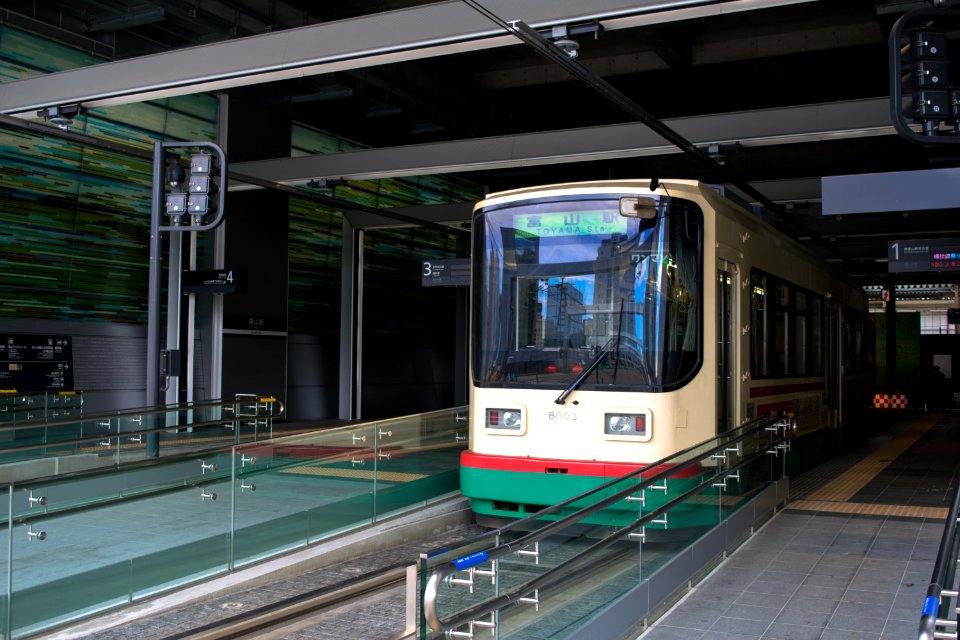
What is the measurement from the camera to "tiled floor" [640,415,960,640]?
6262 millimetres

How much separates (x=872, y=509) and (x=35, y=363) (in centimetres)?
1250

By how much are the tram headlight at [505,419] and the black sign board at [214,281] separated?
937cm

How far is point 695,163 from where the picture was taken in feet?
80.0

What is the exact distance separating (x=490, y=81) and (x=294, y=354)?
744 cm

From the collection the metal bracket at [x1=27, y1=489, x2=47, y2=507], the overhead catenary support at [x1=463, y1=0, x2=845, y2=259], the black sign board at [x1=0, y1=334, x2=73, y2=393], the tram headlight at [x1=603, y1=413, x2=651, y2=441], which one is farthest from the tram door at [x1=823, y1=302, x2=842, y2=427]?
the black sign board at [x1=0, y1=334, x2=73, y2=393]

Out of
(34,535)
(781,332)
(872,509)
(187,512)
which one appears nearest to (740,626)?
(187,512)

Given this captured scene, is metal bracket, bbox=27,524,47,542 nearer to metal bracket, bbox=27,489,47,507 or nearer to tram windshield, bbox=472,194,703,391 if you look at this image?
metal bracket, bbox=27,489,47,507

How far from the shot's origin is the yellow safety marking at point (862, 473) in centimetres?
1163

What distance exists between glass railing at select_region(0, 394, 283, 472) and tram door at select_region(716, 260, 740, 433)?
640 cm

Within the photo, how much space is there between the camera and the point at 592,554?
5684mm

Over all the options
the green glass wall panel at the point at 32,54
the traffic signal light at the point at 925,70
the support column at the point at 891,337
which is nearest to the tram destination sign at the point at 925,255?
the traffic signal light at the point at 925,70

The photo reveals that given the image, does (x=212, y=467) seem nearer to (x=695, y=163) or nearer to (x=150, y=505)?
(x=150, y=505)

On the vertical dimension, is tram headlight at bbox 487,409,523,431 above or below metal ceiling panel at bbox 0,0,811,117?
below

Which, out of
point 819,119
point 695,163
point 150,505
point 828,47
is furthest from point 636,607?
point 695,163
